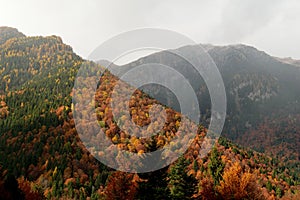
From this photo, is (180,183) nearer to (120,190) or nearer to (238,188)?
(120,190)

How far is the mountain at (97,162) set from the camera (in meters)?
55.0

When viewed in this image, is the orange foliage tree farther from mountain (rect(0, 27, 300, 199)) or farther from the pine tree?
the pine tree

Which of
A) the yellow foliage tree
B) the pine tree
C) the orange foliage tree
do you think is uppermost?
the yellow foliage tree

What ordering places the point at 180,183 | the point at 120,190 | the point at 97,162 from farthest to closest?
the point at 97,162 → the point at 180,183 → the point at 120,190

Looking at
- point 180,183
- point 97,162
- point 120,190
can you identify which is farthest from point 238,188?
point 97,162

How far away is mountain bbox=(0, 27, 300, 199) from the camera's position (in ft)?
181

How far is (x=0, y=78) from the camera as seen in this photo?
19212 centimetres

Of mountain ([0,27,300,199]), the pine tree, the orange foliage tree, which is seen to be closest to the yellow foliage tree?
mountain ([0,27,300,199])

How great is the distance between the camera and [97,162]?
102938mm

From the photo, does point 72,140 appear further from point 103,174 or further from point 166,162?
point 166,162

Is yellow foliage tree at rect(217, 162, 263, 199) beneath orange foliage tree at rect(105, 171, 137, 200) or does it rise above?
above

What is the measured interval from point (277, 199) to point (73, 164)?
58.4 metres

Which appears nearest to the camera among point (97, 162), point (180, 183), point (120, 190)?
point (120, 190)

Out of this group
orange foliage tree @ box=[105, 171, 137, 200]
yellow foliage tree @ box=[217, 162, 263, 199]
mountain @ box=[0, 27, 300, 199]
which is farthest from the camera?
yellow foliage tree @ box=[217, 162, 263, 199]
